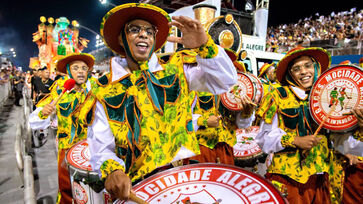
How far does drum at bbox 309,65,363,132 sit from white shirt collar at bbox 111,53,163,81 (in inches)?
57.2

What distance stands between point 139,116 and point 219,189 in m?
0.66

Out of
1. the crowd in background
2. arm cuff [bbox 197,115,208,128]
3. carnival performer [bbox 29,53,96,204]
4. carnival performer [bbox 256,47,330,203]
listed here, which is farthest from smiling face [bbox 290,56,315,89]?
the crowd in background

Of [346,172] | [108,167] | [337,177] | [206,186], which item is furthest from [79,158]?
[346,172]

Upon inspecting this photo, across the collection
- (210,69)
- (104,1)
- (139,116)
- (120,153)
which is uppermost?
(104,1)

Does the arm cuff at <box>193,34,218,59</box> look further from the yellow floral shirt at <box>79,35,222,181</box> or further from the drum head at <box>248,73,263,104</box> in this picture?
the drum head at <box>248,73,263,104</box>

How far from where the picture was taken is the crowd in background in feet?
51.5

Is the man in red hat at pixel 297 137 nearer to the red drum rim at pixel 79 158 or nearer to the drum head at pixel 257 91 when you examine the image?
the drum head at pixel 257 91

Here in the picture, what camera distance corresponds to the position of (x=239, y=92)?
3.12m

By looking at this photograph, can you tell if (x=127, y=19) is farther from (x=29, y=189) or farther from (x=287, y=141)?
(x=29, y=189)

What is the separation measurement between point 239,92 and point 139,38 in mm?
1845

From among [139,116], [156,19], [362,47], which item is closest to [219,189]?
[139,116]

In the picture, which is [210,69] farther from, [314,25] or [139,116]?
[314,25]

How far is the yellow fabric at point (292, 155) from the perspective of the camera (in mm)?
2207

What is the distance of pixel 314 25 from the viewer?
866 inches
